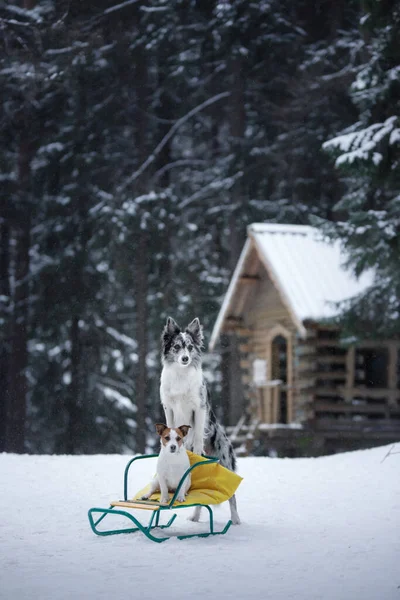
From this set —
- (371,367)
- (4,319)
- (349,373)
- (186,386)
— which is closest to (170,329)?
(186,386)

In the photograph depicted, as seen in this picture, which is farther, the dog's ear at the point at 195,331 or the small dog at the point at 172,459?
the dog's ear at the point at 195,331

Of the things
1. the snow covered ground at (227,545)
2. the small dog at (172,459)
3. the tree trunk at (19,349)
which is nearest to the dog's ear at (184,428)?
the small dog at (172,459)

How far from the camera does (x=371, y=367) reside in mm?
25266

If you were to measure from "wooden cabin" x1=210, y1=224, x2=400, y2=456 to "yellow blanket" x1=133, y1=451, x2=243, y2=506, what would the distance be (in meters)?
11.3

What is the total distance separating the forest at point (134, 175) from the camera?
1148 inches

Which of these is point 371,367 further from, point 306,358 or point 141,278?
point 141,278

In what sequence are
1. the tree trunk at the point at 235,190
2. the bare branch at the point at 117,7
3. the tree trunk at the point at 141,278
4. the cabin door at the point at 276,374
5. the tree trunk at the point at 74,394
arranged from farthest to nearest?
the tree trunk at the point at 74,394 < the bare branch at the point at 117,7 < the tree trunk at the point at 235,190 < the tree trunk at the point at 141,278 < the cabin door at the point at 276,374

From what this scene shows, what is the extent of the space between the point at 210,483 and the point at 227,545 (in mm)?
702

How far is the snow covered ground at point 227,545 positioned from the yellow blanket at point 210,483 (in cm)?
41

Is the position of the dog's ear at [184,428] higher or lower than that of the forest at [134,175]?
lower

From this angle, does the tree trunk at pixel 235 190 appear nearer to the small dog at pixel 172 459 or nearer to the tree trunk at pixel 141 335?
the tree trunk at pixel 141 335

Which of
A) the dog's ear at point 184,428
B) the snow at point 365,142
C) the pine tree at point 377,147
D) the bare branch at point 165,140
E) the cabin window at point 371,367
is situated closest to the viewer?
the dog's ear at point 184,428

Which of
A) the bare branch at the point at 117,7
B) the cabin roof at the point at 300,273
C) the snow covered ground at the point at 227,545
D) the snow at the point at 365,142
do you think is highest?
the bare branch at the point at 117,7

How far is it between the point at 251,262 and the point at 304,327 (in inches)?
174
